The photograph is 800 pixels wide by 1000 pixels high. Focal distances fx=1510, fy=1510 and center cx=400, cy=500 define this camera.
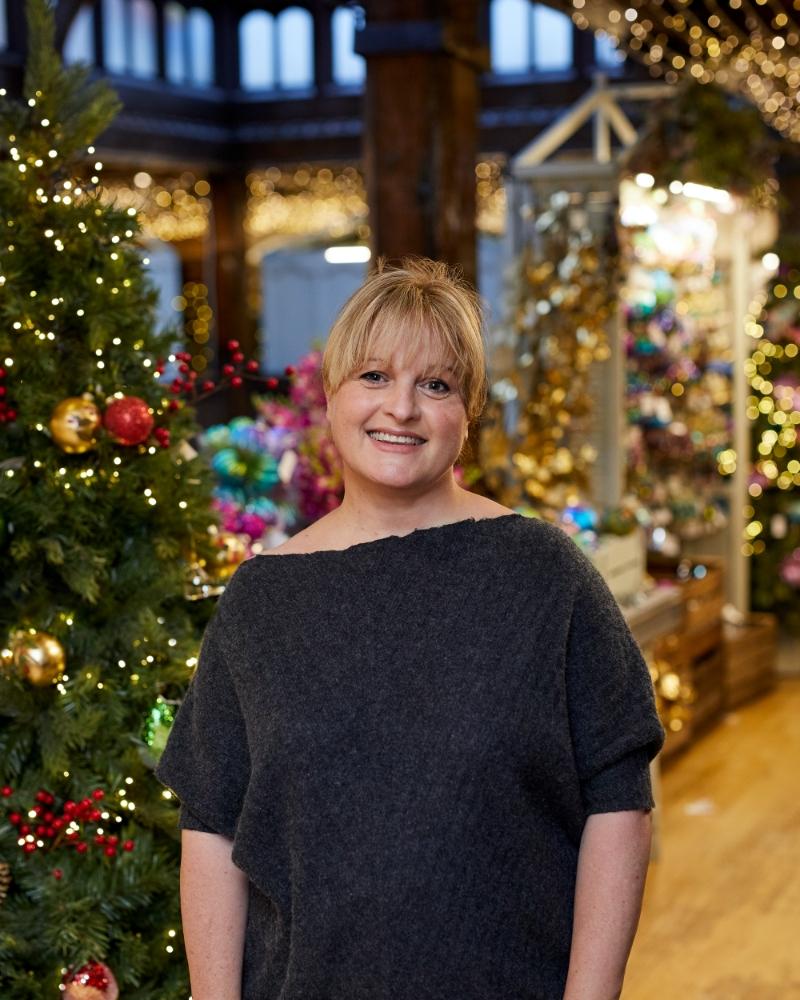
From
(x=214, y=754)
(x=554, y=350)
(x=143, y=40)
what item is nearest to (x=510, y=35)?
(x=143, y=40)

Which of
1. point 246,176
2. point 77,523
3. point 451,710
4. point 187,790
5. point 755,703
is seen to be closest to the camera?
point 451,710

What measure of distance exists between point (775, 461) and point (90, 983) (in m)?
5.86

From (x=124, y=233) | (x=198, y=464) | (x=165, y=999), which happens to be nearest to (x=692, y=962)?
(x=165, y=999)

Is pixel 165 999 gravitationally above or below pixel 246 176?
below

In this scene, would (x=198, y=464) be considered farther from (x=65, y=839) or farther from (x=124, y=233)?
(x=65, y=839)

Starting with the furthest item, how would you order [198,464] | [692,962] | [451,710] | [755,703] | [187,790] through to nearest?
[755,703], [692,962], [198,464], [187,790], [451,710]

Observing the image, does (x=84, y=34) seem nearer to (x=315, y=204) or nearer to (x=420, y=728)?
(x=315, y=204)

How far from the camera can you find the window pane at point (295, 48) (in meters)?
14.9

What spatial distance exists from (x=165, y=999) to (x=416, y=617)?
1.14 m

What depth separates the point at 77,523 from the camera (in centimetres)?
234

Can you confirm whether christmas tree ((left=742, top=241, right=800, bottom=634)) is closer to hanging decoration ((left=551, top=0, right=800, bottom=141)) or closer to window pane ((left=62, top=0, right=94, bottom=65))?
hanging decoration ((left=551, top=0, right=800, bottom=141))

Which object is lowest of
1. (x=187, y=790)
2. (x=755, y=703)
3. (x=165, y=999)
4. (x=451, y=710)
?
(x=755, y=703)

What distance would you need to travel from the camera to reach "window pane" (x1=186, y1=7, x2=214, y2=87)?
1495 centimetres

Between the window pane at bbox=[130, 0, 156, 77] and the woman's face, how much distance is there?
13490 mm
